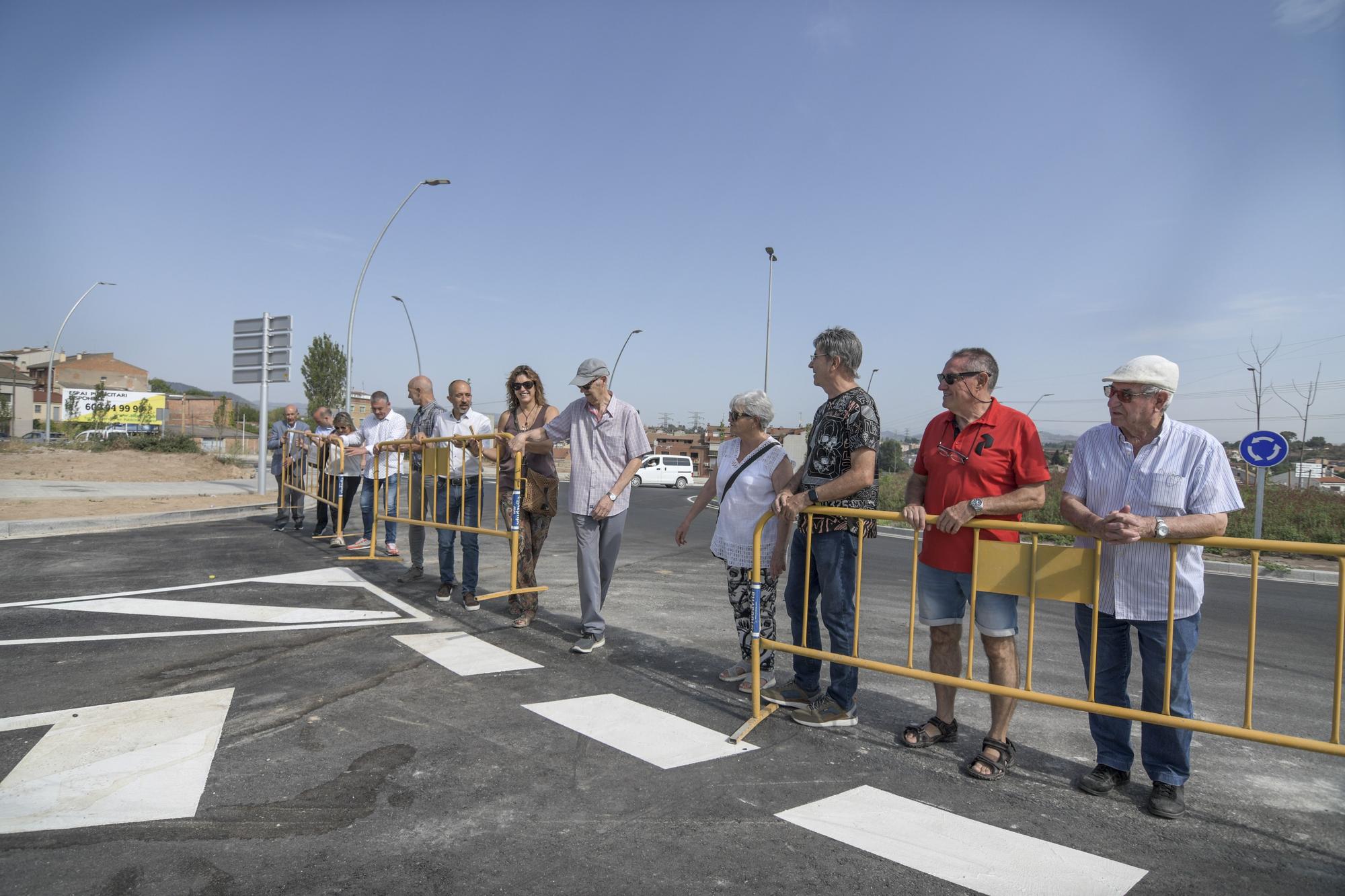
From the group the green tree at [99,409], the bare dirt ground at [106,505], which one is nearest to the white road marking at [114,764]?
the bare dirt ground at [106,505]

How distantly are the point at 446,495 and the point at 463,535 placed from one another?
480mm

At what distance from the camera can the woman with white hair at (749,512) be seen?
4.47 metres

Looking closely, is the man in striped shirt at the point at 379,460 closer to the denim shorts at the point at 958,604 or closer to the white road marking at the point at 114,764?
the white road marking at the point at 114,764

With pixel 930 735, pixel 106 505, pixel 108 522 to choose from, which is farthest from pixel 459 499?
pixel 106 505

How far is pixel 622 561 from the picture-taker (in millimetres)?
10039

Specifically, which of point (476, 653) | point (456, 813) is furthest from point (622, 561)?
point (456, 813)


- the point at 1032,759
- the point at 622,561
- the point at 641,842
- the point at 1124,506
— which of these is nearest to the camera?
the point at 641,842

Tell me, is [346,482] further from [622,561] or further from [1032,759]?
[1032,759]

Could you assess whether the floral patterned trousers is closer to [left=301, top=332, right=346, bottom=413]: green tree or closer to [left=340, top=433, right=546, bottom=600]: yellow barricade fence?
[left=340, top=433, right=546, bottom=600]: yellow barricade fence

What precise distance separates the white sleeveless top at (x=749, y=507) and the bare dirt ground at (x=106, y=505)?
11.8m

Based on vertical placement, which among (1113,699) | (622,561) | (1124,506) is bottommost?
(622,561)

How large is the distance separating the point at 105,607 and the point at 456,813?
16.0 feet

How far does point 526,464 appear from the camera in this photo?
20.2 ft

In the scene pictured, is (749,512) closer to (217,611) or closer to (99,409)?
(217,611)
